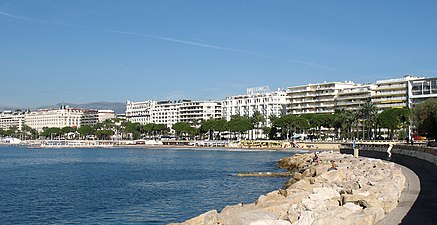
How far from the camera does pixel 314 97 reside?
5999 inches

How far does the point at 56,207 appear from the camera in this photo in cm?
2922

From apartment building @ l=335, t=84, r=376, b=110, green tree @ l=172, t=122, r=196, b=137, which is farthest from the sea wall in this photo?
green tree @ l=172, t=122, r=196, b=137

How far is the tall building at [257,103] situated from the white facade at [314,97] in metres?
9.88

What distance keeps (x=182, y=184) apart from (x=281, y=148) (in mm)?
77542

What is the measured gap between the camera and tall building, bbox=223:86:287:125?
17038 centimetres

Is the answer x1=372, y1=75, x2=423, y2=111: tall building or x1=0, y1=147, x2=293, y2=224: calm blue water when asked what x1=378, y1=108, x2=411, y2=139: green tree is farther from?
x1=0, y1=147, x2=293, y2=224: calm blue water

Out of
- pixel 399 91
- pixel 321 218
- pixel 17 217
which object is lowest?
pixel 17 217

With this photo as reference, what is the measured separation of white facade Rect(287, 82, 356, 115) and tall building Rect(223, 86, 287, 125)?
32.4 ft

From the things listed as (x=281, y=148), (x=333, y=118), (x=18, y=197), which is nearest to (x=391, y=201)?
(x=18, y=197)

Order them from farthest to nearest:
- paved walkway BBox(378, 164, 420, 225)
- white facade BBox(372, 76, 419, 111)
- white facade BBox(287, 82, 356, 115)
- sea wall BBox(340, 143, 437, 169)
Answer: white facade BBox(287, 82, 356, 115) → white facade BBox(372, 76, 419, 111) → sea wall BBox(340, 143, 437, 169) → paved walkway BBox(378, 164, 420, 225)

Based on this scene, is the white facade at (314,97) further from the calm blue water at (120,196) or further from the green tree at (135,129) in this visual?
the calm blue water at (120,196)

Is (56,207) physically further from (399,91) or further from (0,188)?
(399,91)

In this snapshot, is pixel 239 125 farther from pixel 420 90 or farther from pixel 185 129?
pixel 420 90

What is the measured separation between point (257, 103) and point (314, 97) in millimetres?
27653
